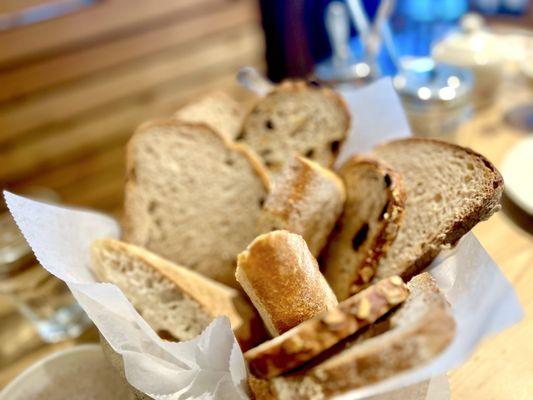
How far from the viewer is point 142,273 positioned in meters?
0.70

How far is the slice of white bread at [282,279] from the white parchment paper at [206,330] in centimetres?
6

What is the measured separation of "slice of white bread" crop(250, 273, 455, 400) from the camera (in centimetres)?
46

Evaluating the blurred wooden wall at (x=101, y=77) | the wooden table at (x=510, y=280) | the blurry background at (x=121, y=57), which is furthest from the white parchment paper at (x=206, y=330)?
the blurred wooden wall at (x=101, y=77)

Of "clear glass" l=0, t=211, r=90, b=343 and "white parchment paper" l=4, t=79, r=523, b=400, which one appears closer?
"white parchment paper" l=4, t=79, r=523, b=400

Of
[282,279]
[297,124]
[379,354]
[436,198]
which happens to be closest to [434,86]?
[297,124]

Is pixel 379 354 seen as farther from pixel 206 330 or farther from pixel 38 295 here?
pixel 38 295

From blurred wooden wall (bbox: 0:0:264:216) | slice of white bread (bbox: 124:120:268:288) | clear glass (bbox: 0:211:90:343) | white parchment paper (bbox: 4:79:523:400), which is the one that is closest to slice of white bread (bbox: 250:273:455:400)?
white parchment paper (bbox: 4:79:523:400)

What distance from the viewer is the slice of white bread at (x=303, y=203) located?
737 mm

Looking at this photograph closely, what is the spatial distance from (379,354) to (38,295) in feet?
2.22

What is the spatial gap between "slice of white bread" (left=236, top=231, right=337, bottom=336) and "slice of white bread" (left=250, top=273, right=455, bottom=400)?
3.3 inches

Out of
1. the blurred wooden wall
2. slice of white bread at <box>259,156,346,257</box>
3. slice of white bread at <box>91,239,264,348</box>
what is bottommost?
the blurred wooden wall

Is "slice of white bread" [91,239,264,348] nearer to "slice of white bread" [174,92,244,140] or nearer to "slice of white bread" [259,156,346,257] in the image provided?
"slice of white bread" [259,156,346,257]

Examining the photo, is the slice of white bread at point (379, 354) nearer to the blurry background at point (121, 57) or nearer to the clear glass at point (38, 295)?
the clear glass at point (38, 295)

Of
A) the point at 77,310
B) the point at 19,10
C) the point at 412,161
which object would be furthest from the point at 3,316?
the point at 19,10
